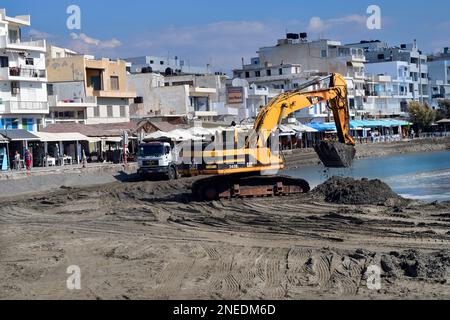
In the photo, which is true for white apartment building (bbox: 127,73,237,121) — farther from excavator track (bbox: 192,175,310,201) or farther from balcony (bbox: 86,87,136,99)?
excavator track (bbox: 192,175,310,201)

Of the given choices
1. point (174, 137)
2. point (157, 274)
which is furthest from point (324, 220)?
point (174, 137)

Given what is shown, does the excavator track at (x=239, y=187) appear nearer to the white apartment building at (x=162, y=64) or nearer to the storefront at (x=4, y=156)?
the storefront at (x=4, y=156)

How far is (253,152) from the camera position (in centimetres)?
2734

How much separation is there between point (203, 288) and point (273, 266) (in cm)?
235

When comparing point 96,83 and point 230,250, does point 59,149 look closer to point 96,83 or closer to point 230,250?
point 96,83

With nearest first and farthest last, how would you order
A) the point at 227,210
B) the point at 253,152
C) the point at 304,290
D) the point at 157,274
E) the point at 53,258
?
1. the point at 304,290
2. the point at 157,274
3. the point at 53,258
4. the point at 227,210
5. the point at 253,152

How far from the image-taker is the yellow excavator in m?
27.2

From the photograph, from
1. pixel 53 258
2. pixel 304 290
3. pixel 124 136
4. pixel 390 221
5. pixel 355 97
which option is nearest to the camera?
pixel 304 290

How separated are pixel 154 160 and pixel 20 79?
60.0 feet

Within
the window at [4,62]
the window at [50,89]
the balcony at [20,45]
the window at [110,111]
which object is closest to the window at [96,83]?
the window at [110,111]

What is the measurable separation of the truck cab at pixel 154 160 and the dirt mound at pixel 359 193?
14.8 meters

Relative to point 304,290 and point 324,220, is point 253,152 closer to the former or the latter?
point 324,220

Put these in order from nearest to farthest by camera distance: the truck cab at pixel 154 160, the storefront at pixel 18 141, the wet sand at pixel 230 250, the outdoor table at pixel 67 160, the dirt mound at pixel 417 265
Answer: the wet sand at pixel 230 250, the dirt mound at pixel 417 265, the truck cab at pixel 154 160, the storefront at pixel 18 141, the outdoor table at pixel 67 160

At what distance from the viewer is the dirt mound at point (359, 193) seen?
25.9 meters
